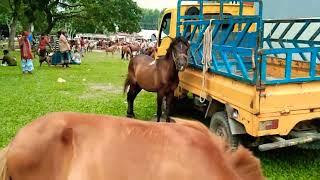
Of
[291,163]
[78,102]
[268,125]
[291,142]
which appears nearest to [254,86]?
[268,125]

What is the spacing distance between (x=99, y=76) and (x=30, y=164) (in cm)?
1483

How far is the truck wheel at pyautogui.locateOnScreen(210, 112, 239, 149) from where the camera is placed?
20.0 feet

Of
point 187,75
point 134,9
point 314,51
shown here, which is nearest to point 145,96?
point 187,75

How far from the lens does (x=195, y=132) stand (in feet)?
7.93

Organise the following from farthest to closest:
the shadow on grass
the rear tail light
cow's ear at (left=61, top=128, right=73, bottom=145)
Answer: the shadow on grass < the rear tail light < cow's ear at (left=61, top=128, right=73, bottom=145)

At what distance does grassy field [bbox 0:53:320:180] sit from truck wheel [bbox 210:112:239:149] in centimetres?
48

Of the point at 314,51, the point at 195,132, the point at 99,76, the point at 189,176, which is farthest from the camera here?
the point at 99,76

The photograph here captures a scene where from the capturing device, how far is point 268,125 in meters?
5.39

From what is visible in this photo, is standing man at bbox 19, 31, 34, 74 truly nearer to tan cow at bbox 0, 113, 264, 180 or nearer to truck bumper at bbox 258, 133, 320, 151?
truck bumper at bbox 258, 133, 320, 151

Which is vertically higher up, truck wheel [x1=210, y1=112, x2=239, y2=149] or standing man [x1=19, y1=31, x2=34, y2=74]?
standing man [x1=19, y1=31, x2=34, y2=74]

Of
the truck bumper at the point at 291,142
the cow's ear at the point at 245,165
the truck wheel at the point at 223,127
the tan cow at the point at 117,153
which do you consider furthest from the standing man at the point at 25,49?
the cow's ear at the point at 245,165

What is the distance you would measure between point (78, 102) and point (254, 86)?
20.0ft

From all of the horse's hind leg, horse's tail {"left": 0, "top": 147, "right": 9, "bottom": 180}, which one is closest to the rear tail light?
horse's tail {"left": 0, "top": 147, "right": 9, "bottom": 180}

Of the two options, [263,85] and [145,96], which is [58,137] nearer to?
[263,85]
